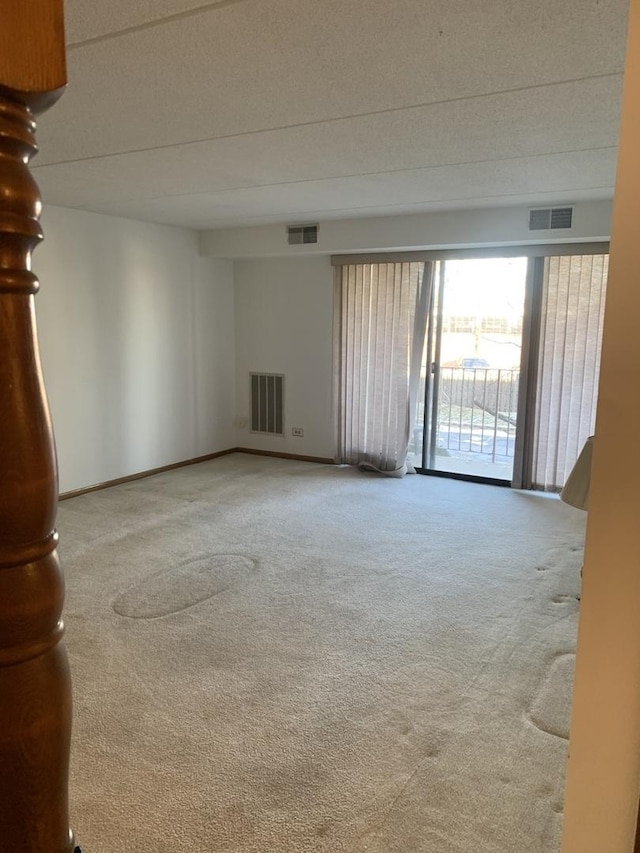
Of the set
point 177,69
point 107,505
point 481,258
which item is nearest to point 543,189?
point 481,258

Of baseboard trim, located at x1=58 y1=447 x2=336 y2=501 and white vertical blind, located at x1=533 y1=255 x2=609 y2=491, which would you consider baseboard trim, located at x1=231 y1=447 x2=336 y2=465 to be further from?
white vertical blind, located at x1=533 y1=255 x2=609 y2=491

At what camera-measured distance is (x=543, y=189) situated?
4.00 meters

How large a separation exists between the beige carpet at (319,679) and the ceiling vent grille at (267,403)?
2088mm

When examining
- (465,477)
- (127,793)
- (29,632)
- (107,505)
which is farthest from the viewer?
(465,477)

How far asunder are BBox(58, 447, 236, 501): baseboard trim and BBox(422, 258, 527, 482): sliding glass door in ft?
7.35

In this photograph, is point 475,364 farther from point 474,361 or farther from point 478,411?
point 478,411

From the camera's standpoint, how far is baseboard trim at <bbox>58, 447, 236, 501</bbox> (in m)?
5.04

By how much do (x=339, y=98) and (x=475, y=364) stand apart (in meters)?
3.83

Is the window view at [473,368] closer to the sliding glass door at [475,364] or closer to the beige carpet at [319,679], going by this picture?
the sliding glass door at [475,364]

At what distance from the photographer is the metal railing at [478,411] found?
19.2 feet

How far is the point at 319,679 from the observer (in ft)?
8.21

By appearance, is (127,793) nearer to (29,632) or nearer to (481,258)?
(29,632)

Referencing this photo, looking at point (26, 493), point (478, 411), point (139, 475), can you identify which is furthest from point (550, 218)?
point (26, 493)

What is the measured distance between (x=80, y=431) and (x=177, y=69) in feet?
11.6
